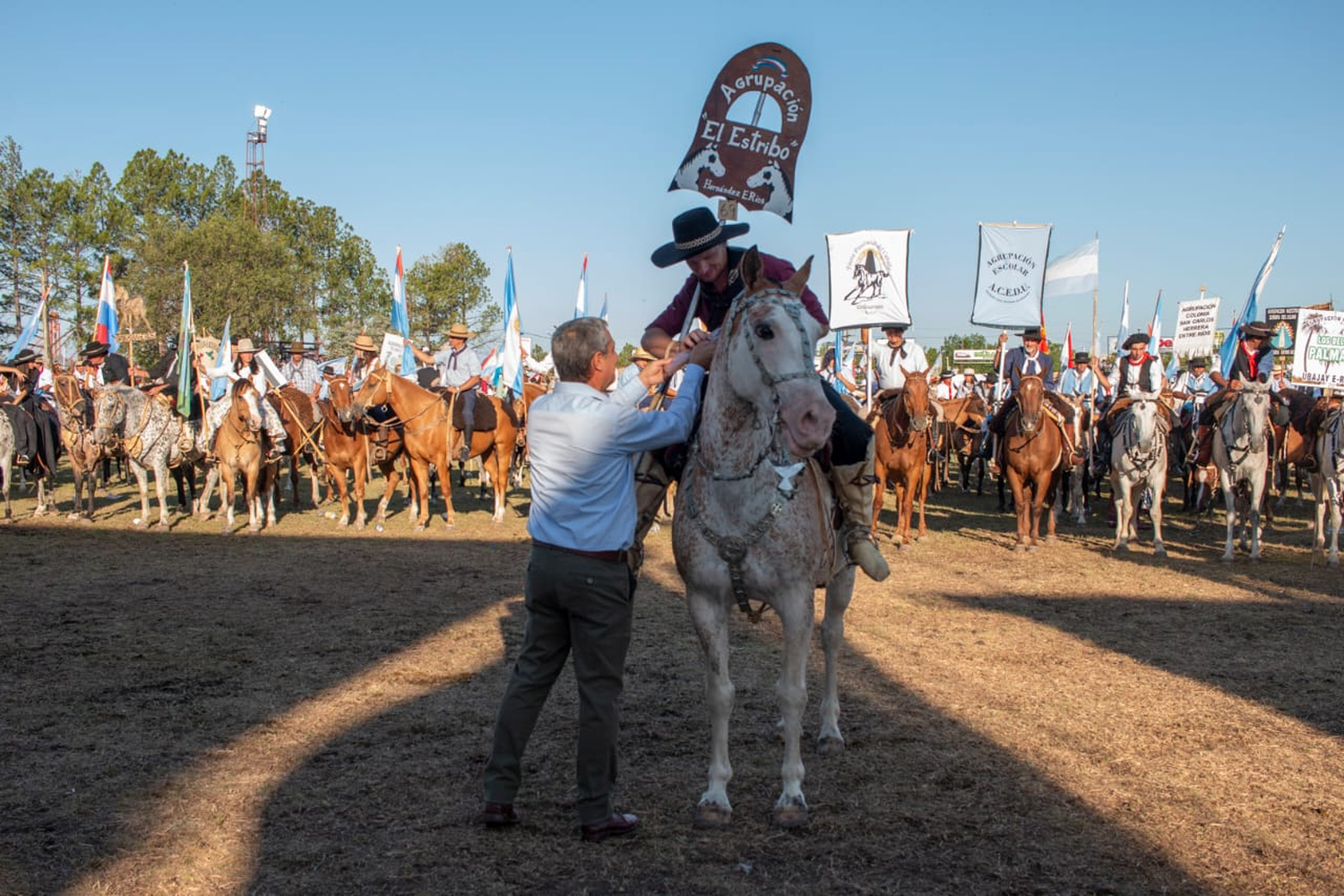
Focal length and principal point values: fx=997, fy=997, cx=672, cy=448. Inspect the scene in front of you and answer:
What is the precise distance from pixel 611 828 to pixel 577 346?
7.25 feet

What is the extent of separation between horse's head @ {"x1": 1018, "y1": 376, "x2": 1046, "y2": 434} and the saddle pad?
27.9 ft

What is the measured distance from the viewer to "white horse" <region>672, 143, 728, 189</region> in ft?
20.2

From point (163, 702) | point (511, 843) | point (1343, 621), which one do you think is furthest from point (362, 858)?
point (1343, 621)

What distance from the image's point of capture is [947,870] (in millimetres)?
4289

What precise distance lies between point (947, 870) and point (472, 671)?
4405 mm

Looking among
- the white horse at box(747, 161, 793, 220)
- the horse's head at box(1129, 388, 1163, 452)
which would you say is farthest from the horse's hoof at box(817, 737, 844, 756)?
the horse's head at box(1129, 388, 1163, 452)

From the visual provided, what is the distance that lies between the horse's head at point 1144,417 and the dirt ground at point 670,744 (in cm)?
261

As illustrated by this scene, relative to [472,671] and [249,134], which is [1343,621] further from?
[249,134]

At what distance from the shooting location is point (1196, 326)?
21609mm

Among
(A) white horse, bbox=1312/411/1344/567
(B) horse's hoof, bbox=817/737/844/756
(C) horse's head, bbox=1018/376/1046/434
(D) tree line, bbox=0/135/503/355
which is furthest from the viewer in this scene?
(D) tree line, bbox=0/135/503/355

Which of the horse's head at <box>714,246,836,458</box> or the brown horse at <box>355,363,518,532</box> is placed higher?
the horse's head at <box>714,246,836,458</box>

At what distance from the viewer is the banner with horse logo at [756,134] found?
6047 millimetres

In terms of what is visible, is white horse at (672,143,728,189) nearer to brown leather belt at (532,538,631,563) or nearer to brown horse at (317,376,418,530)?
brown leather belt at (532,538,631,563)

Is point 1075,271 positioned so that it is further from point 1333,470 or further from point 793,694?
point 793,694
